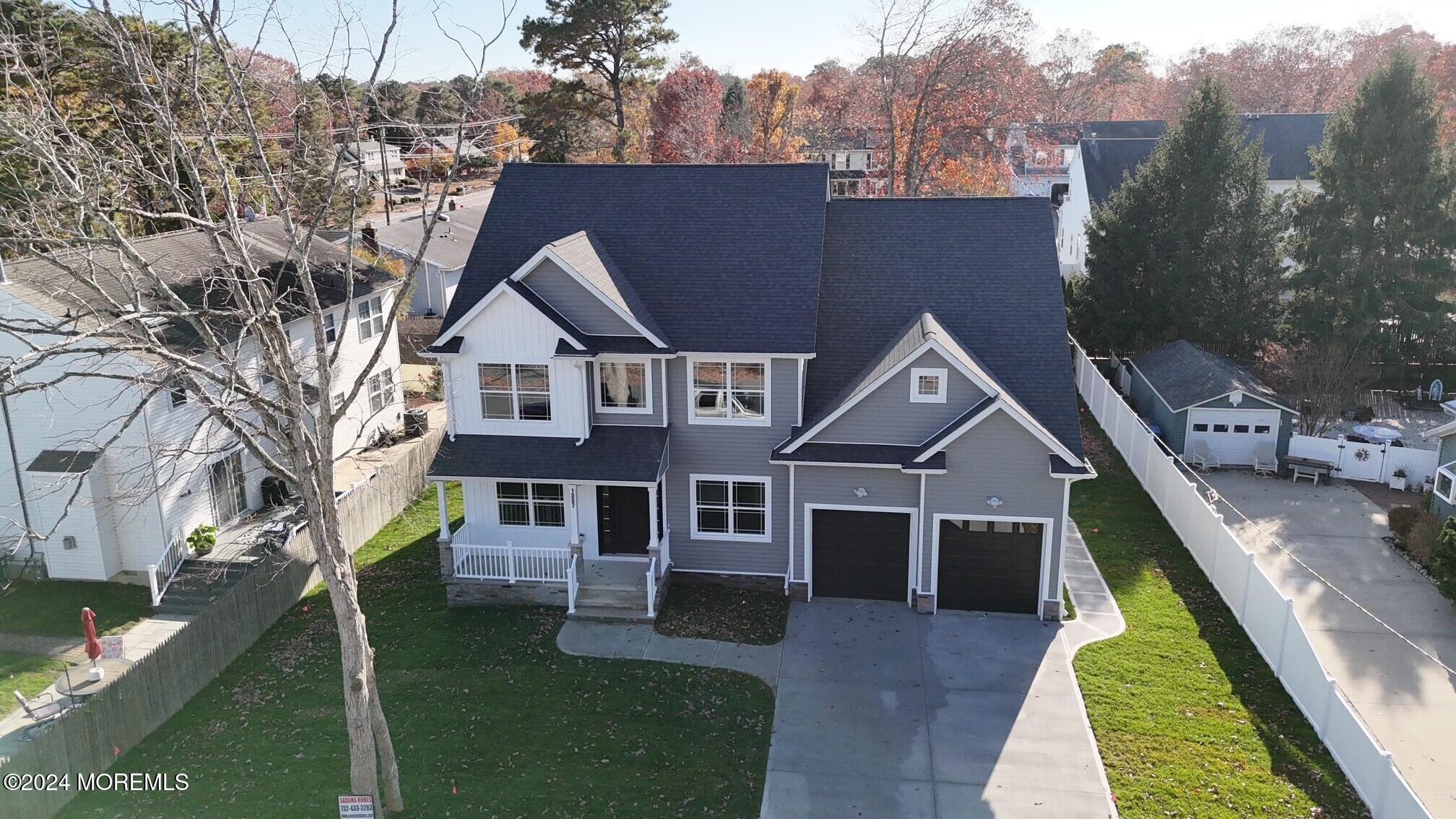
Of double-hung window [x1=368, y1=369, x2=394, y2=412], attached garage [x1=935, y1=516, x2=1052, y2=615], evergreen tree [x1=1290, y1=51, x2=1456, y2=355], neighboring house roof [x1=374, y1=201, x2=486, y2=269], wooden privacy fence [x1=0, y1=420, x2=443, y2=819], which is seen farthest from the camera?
neighboring house roof [x1=374, y1=201, x2=486, y2=269]

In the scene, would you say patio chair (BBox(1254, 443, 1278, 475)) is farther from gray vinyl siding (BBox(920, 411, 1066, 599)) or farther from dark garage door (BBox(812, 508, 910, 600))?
dark garage door (BBox(812, 508, 910, 600))

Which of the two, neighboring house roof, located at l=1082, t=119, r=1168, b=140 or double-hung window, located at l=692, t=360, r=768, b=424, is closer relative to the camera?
double-hung window, located at l=692, t=360, r=768, b=424

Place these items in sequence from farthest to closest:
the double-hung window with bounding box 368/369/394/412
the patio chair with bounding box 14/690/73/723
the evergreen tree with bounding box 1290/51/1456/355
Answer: the evergreen tree with bounding box 1290/51/1456/355 < the double-hung window with bounding box 368/369/394/412 < the patio chair with bounding box 14/690/73/723

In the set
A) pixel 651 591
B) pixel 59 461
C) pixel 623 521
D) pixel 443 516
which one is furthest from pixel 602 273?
pixel 59 461

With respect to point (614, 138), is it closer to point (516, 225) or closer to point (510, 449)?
point (516, 225)

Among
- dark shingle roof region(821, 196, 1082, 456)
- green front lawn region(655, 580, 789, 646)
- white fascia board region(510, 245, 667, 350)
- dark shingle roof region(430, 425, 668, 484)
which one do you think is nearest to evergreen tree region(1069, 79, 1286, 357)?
dark shingle roof region(821, 196, 1082, 456)

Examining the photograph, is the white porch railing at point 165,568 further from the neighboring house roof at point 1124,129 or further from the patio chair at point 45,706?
the neighboring house roof at point 1124,129

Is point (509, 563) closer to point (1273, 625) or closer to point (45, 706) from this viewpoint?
point (45, 706)
